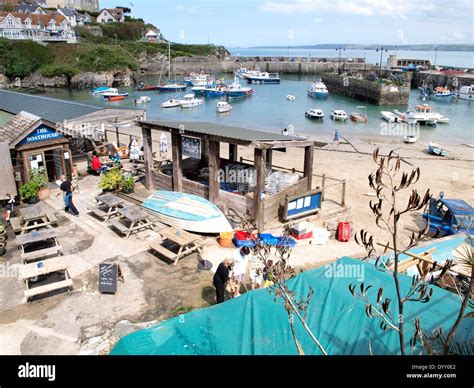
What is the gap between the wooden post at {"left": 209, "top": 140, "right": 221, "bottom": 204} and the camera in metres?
13.5

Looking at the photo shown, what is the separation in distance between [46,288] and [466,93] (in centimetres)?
8356

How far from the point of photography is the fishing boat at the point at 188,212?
12797 mm

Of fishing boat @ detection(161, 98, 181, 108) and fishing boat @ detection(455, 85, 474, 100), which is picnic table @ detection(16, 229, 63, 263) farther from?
fishing boat @ detection(455, 85, 474, 100)

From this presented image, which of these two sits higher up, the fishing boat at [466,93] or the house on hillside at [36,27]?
the house on hillside at [36,27]

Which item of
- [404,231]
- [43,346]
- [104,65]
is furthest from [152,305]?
[104,65]

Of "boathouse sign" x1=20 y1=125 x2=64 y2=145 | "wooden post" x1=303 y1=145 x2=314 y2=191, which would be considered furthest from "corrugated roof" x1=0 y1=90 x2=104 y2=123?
"wooden post" x1=303 y1=145 x2=314 y2=191

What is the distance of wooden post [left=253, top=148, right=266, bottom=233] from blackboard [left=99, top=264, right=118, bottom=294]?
16.4 ft

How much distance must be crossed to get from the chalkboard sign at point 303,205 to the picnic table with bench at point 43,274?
7119 mm

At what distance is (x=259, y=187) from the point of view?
501 inches

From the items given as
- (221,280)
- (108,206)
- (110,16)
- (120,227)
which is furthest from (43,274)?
(110,16)

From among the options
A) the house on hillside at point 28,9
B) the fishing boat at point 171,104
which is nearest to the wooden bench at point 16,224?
the fishing boat at point 171,104

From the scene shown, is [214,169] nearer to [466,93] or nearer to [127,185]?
[127,185]

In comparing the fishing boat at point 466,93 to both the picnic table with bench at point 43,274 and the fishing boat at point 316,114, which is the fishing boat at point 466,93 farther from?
the picnic table with bench at point 43,274

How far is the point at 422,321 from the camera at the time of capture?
584 cm
